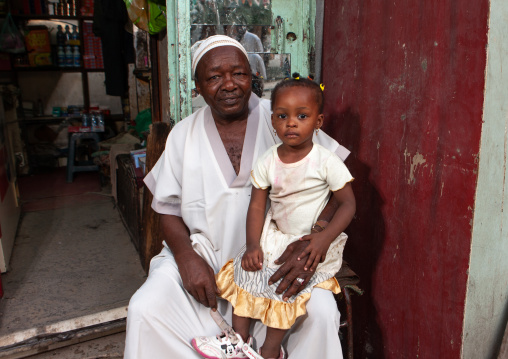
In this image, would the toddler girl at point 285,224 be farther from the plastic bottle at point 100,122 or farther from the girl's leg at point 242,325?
the plastic bottle at point 100,122

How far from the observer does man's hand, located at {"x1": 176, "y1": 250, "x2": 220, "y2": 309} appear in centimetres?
179

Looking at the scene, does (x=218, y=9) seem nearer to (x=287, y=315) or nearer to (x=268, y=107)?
(x=268, y=107)

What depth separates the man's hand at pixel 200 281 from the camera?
179cm

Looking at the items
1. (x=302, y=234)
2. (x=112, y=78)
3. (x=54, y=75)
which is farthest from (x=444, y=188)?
(x=54, y=75)

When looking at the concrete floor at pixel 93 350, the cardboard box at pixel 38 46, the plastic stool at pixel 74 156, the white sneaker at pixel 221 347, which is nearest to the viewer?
the white sneaker at pixel 221 347

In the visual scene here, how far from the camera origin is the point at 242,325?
1.72 meters

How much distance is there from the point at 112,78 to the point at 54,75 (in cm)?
268

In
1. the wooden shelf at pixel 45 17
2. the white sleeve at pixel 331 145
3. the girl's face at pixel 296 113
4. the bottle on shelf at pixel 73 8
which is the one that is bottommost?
the white sleeve at pixel 331 145

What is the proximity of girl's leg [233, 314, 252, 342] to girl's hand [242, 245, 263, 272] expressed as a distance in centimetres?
21

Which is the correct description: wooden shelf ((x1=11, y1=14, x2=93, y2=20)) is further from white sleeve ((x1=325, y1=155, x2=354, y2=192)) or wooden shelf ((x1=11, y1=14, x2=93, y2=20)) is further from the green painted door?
white sleeve ((x1=325, y1=155, x2=354, y2=192))

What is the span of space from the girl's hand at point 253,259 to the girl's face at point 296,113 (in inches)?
17.2

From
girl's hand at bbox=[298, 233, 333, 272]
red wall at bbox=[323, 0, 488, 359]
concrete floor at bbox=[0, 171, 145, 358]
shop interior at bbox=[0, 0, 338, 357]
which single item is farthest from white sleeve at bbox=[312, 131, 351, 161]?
concrete floor at bbox=[0, 171, 145, 358]

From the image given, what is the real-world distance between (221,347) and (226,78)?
115 cm

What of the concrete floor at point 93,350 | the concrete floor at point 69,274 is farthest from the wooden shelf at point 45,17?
the concrete floor at point 93,350
